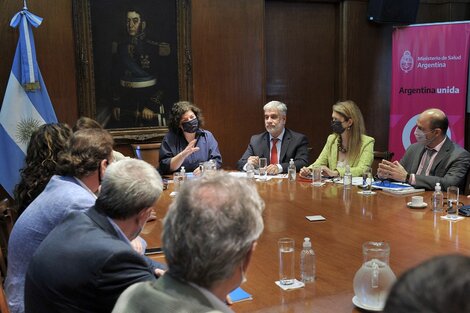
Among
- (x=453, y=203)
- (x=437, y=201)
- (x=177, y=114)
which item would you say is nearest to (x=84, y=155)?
(x=437, y=201)

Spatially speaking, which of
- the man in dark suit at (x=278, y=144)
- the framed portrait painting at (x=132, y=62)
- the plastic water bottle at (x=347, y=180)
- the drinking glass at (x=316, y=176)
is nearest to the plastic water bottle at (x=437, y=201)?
the plastic water bottle at (x=347, y=180)

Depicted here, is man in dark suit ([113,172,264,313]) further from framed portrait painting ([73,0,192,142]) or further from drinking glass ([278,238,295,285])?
framed portrait painting ([73,0,192,142])

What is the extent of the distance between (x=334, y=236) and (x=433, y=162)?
1656 millimetres

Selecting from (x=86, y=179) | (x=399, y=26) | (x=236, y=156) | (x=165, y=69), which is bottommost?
(x=236, y=156)

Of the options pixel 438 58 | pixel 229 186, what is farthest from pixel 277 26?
pixel 229 186

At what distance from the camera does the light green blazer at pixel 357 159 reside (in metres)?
4.09

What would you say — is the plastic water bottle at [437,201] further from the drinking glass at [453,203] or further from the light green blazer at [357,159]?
the light green blazer at [357,159]

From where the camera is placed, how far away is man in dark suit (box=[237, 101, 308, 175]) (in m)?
4.52

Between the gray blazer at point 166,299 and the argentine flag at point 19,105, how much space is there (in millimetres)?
3766

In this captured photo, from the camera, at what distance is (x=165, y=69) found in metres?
5.36

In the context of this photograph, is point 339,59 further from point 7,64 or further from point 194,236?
point 194,236

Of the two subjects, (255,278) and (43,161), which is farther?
(43,161)

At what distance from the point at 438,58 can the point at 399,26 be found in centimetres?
63

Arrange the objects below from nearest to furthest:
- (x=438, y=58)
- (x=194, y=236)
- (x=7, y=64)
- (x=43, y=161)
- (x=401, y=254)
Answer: (x=194, y=236) → (x=401, y=254) → (x=43, y=161) → (x=7, y=64) → (x=438, y=58)
